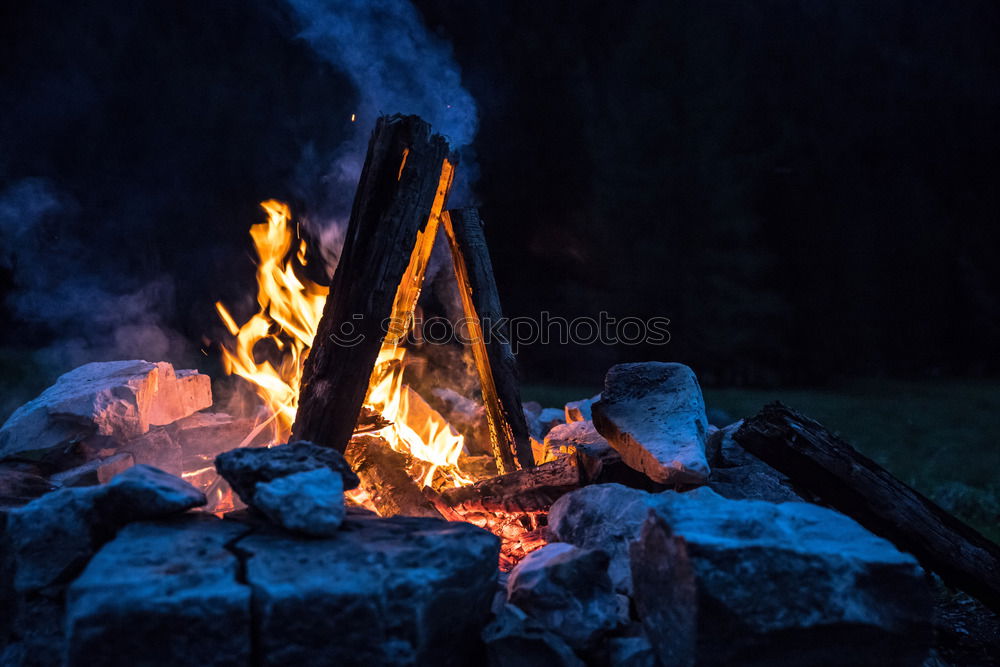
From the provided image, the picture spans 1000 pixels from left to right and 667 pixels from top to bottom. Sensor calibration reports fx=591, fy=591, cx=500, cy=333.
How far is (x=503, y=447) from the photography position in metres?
3.50

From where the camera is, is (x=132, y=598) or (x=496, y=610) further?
(x=496, y=610)

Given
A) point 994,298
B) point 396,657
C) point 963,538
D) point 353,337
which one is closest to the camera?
point 396,657

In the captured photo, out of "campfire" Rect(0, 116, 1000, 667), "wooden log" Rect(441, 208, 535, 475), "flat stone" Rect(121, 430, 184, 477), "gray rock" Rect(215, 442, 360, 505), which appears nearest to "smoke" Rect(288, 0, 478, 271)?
"wooden log" Rect(441, 208, 535, 475)

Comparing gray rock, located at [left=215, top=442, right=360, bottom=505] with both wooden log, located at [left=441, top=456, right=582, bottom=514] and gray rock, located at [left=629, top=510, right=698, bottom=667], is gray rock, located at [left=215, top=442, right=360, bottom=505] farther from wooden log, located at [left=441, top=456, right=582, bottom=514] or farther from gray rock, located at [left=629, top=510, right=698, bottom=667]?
wooden log, located at [left=441, top=456, right=582, bottom=514]

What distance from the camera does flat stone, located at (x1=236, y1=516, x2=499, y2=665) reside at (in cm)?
143

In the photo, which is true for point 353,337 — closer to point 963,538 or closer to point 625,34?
point 963,538

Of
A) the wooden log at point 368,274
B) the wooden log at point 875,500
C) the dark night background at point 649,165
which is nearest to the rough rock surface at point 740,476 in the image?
the wooden log at point 875,500

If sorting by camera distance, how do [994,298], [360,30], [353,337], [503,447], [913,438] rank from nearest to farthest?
[353,337]
[503,447]
[360,30]
[913,438]
[994,298]

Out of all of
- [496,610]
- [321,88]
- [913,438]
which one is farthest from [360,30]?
[913,438]

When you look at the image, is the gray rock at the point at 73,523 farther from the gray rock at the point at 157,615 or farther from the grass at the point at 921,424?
the grass at the point at 921,424

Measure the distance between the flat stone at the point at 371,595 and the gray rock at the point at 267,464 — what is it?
0.55 ft

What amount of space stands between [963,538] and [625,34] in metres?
8.99

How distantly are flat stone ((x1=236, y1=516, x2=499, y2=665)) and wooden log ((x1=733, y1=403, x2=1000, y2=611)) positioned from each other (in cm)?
146

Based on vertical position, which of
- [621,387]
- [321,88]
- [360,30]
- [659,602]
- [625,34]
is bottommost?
[659,602]
